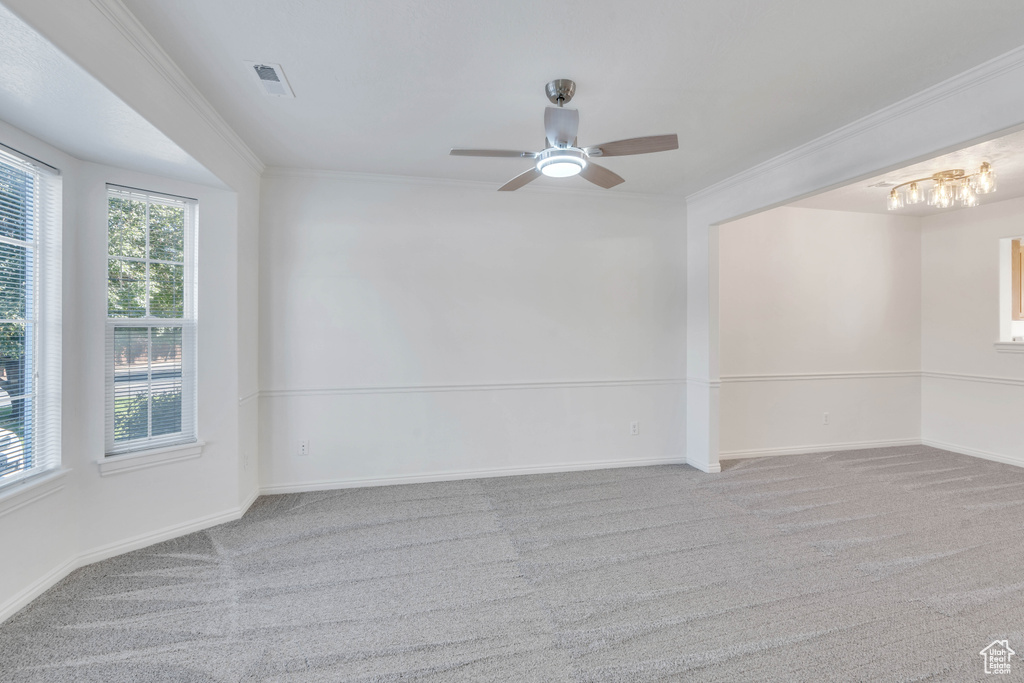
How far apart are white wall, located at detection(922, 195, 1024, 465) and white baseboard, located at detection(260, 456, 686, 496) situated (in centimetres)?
300

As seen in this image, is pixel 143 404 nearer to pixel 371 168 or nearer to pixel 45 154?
pixel 45 154

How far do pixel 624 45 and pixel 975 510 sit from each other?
3950 mm

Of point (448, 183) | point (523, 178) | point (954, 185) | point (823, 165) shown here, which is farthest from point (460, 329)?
point (954, 185)

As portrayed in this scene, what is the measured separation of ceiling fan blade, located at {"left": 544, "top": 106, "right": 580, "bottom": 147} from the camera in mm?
2180

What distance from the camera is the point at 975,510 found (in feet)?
11.1

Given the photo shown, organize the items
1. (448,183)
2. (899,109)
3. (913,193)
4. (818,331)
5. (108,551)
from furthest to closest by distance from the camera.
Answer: (818,331) < (448,183) < (913,193) < (108,551) < (899,109)

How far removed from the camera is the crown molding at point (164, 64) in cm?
182

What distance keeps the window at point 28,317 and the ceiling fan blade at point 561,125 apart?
2446mm

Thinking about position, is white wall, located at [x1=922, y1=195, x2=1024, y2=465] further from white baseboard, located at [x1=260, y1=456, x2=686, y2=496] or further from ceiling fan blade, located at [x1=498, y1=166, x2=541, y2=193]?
ceiling fan blade, located at [x1=498, y1=166, x2=541, y2=193]

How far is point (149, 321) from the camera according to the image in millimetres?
2891

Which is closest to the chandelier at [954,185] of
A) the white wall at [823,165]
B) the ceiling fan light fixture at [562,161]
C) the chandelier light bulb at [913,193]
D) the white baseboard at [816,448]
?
the chandelier light bulb at [913,193]

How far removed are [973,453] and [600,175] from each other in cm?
511

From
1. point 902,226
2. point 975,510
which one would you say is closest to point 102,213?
point 975,510

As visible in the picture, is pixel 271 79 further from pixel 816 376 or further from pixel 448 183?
pixel 816 376
